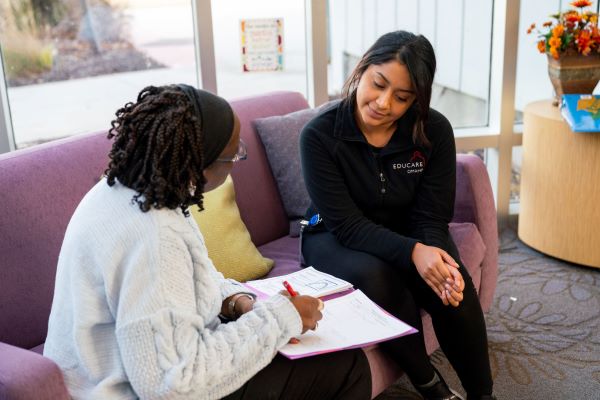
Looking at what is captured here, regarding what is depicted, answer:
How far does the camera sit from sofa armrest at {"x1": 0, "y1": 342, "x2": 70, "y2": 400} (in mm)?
1213

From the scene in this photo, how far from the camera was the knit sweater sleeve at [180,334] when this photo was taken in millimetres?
1194

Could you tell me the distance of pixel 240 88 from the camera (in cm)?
297

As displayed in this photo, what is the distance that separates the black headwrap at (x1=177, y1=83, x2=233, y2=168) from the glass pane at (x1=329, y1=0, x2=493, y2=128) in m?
1.87

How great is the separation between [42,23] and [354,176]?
4.40 ft

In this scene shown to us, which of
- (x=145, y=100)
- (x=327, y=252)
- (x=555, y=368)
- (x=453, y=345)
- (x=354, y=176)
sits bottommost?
(x=555, y=368)

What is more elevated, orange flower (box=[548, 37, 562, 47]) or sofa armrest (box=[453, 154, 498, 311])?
orange flower (box=[548, 37, 562, 47])

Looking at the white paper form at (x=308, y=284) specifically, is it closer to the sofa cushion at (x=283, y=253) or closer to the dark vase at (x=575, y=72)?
the sofa cushion at (x=283, y=253)

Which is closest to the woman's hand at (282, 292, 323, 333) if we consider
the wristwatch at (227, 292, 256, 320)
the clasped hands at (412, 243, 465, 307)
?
the wristwatch at (227, 292, 256, 320)

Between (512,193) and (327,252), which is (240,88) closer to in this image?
(327,252)

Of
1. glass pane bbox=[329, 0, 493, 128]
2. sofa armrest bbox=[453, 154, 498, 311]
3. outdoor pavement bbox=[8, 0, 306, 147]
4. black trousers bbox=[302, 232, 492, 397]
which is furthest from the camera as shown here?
glass pane bbox=[329, 0, 493, 128]

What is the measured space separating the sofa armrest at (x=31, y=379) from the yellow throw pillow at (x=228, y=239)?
799 millimetres

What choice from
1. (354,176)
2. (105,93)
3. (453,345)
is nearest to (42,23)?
(105,93)

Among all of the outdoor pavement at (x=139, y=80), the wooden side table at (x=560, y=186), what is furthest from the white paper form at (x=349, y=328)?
the wooden side table at (x=560, y=186)

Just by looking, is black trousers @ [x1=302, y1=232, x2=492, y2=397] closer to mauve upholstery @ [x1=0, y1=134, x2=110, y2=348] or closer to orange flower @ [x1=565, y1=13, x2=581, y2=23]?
mauve upholstery @ [x1=0, y1=134, x2=110, y2=348]
